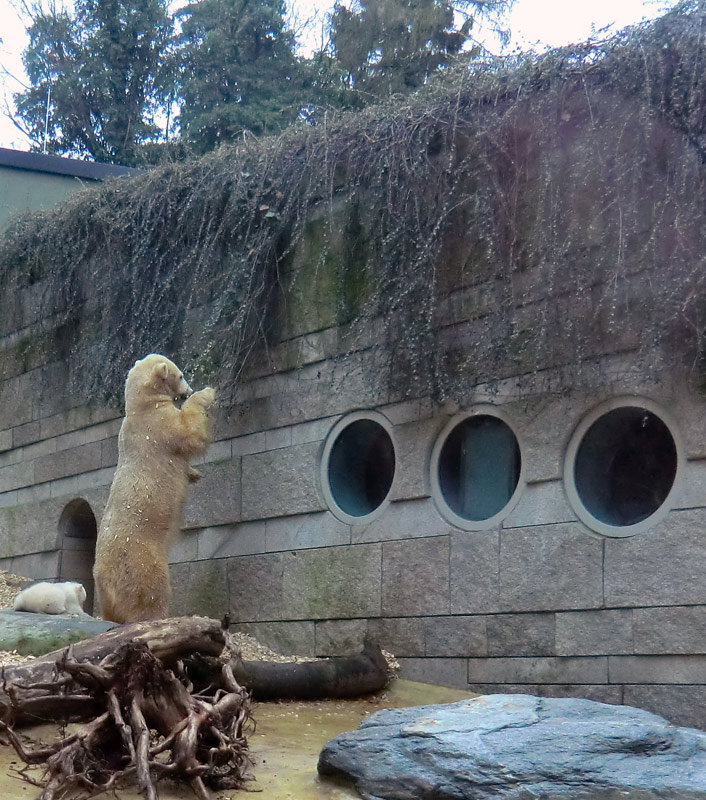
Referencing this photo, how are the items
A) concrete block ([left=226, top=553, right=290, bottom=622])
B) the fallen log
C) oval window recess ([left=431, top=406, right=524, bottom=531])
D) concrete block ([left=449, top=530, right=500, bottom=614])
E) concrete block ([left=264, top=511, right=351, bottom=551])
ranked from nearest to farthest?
the fallen log → concrete block ([left=449, top=530, right=500, bottom=614]) → oval window recess ([left=431, top=406, right=524, bottom=531]) → concrete block ([left=264, top=511, right=351, bottom=551]) → concrete block ([left=226, top=553, right=290, bottom=622])

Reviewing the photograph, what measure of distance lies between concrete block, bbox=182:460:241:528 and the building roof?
4.94 m

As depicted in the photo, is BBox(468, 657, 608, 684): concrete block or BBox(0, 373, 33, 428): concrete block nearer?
BBox(468, 657, 608, 684): concrete block

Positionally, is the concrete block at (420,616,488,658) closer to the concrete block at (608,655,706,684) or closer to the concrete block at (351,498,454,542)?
the concrete block at (351,498,454,542)

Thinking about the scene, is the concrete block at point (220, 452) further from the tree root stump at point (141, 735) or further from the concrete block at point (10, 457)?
the tree root stump at point (141, 735)

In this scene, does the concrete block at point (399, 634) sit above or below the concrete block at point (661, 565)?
below

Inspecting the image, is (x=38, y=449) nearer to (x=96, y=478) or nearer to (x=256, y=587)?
(x=96, y=478)

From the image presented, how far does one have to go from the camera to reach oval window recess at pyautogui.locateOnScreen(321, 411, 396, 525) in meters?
6.77

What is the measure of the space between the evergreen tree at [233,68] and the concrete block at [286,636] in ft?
37.8

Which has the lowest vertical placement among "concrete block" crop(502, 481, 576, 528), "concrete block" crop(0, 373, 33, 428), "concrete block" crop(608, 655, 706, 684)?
"concrete block" crop(608, 655, 706, 684)

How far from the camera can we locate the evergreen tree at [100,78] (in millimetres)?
18828

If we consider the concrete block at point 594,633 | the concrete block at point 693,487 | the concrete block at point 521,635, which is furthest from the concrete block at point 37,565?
the concrete block at point 693,487

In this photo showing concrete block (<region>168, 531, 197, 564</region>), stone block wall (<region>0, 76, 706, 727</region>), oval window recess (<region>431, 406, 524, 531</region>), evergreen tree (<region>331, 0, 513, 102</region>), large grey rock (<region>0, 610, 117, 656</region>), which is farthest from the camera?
evergreen tree (<region>331, 0, 513, 102</region>)

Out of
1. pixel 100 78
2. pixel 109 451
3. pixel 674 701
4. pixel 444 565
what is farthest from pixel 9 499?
pixel 100 78

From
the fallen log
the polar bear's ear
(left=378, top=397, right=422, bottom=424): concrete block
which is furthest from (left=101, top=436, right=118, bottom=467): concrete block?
the fallen log
